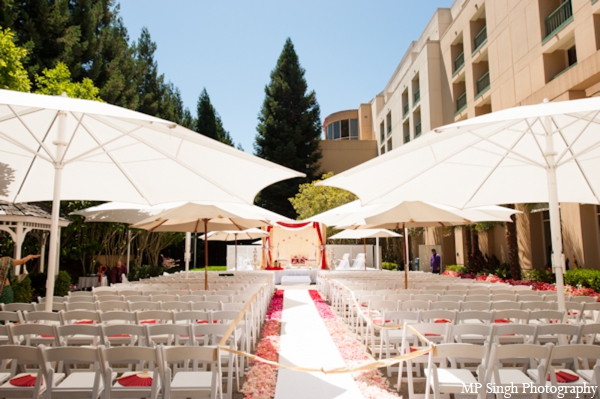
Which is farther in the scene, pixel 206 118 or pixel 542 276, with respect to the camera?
pixel 206 118

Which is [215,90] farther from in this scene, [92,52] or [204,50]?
[92,52]

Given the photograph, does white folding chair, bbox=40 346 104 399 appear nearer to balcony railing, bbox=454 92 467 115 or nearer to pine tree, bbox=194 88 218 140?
balcony railing, bbox=454 92 467 115

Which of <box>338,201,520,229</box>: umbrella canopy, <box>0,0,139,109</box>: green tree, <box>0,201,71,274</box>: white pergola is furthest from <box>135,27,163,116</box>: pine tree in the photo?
<box>338,201,520,229</box>: umbrella canopy

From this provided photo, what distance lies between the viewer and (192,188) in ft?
22.2

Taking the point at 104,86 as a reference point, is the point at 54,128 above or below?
below

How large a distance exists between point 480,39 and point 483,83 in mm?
2472

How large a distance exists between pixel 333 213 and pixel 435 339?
6942 mm

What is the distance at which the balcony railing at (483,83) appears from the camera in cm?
2327

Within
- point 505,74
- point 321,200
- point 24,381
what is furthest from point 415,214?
point 321,200

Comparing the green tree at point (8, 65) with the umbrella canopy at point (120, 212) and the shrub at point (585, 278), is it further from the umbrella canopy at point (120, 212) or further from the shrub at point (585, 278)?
the shrub at point (585, 278)

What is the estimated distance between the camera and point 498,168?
714 centimetres

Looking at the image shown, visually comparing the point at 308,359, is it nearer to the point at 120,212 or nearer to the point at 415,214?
the point at 415,214

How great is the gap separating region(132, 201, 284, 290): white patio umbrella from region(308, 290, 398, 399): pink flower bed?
2.90 meters

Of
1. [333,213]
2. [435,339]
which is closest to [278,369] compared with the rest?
[435,339]
